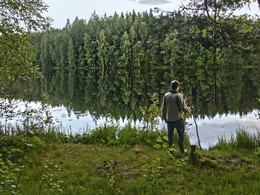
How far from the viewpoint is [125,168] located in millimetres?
6820

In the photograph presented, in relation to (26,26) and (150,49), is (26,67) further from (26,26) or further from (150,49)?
(150,49)

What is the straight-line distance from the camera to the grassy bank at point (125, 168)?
4.82 meters

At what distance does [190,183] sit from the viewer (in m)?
5.62

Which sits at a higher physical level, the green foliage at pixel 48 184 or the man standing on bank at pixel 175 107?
the man standing on bank at pixel 175 107

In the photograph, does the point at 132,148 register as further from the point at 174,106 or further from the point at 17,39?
the point at 17,39

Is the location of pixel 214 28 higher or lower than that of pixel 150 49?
lower

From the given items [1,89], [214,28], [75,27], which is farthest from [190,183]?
[75,27]

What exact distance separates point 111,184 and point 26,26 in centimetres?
636

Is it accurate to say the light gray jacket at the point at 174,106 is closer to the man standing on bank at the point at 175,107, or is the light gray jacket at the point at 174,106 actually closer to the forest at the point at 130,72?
the man standing on bank at the point at 175,107

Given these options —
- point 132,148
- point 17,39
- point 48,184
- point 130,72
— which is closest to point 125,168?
point 132,148

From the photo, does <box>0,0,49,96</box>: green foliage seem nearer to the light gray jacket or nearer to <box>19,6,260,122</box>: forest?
the light gray jacket

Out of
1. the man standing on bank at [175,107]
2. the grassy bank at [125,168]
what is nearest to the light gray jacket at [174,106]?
the man standing on bank at [175,107]

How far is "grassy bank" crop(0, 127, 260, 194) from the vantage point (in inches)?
190

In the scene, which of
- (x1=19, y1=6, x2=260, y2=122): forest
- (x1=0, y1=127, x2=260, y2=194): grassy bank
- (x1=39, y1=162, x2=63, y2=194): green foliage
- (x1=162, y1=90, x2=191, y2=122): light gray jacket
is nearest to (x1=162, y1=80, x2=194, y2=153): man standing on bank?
(x1=162, y1=90, x2=191, y2=122): light gray jacket
